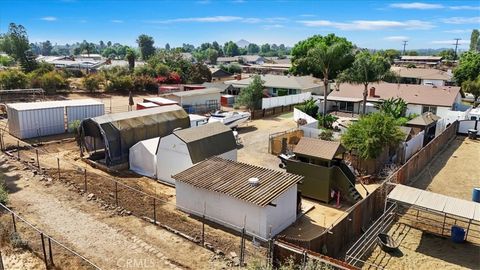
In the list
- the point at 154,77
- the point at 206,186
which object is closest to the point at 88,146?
the point at 206,186

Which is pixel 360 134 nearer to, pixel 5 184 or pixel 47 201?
pixel 47 201

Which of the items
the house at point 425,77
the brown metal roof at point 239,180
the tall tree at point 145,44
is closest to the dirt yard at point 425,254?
the brown metal roof at point 239,180

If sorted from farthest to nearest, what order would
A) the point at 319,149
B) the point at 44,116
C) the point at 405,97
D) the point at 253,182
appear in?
the point at 405,97, the point at 44,116, the point at 319,149, the point at 253,182

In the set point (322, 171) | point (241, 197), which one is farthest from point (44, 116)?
point (322, 171)

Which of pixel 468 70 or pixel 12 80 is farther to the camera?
pixel 468 70

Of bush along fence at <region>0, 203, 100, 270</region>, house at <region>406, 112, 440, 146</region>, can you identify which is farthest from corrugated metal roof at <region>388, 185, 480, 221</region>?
house at <region>406, 112, 440, 146</region>

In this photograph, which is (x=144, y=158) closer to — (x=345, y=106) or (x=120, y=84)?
(x=345, y=106)
